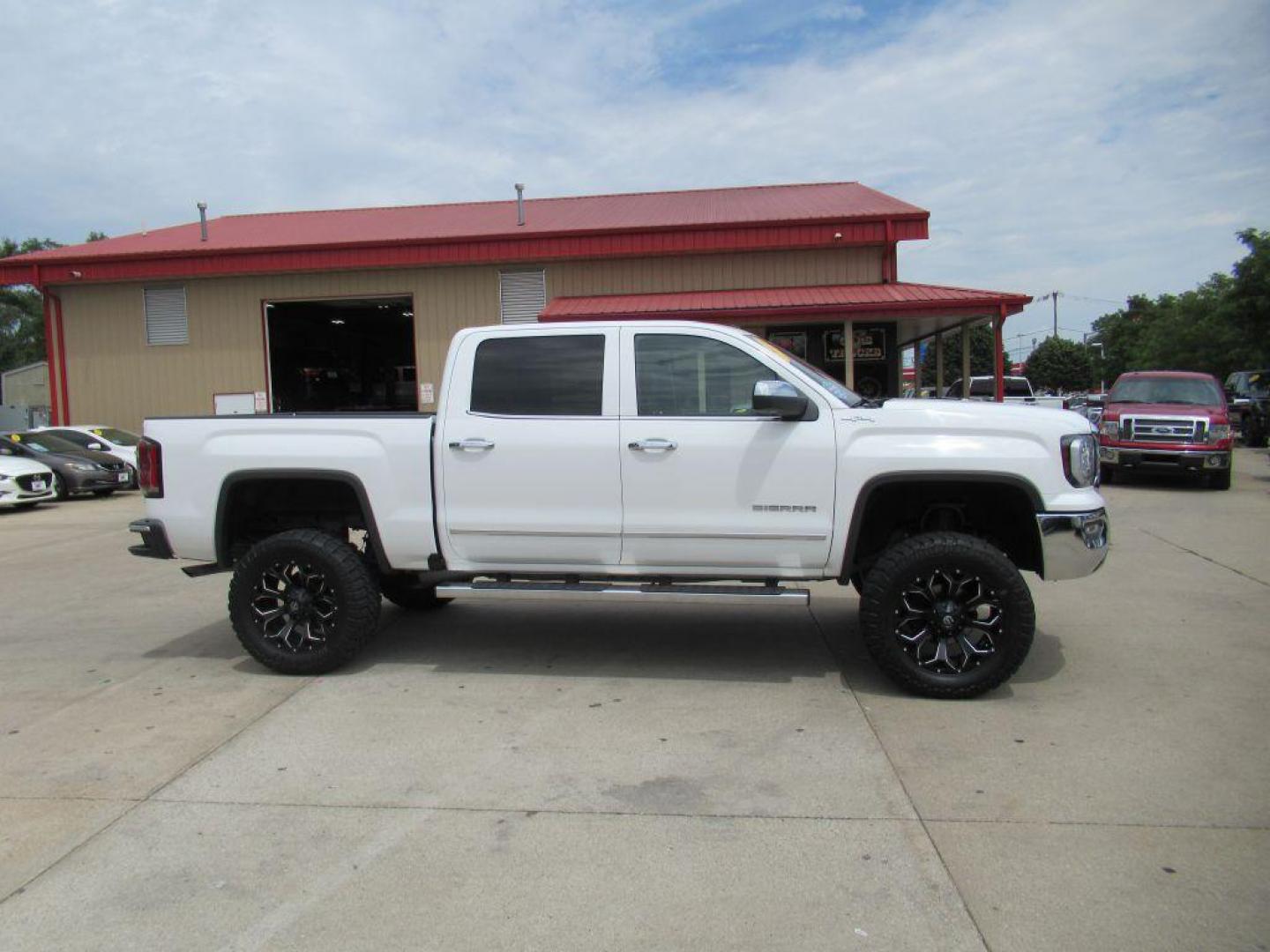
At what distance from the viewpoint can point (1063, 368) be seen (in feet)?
275

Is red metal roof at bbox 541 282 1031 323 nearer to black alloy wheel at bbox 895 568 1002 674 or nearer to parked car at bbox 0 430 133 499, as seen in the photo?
parked car at bbox 0 430 133 499

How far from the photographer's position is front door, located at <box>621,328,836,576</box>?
203 inches

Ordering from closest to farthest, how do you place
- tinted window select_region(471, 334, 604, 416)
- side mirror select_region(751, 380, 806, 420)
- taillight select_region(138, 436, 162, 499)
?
side mirror select_region(751, 380, 806, 420), tinted window select_region(471, 334, 604, 416), taillight select_region(138, 436, 162, 499)

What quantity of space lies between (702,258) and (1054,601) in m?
13.7

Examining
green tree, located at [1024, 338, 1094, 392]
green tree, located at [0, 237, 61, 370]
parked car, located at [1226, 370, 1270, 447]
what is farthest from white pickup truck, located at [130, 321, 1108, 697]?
green tree, located at [1024, 338, 1094, 392]

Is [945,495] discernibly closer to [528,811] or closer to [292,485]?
[528,811]

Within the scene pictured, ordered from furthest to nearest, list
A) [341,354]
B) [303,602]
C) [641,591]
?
[341,354]
[303,602]
[641,591]

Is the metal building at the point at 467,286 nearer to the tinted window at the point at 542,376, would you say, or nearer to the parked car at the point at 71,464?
the parked car at the point at 71,464

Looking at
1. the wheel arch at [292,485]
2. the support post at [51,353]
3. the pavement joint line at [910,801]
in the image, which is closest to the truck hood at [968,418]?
the pavement joint line at [910,801]

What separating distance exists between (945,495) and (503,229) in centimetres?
1692

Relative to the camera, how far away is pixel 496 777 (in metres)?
4.14

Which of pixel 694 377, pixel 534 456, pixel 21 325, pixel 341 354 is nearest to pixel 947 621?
pixel 694 377

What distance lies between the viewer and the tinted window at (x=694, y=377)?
5.34 meters

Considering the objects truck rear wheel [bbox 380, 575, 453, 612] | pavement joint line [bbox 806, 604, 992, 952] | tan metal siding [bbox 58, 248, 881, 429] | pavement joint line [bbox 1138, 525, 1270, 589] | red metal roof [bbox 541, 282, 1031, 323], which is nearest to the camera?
pavement joint line [bbox 806, 604, 992, 952]
